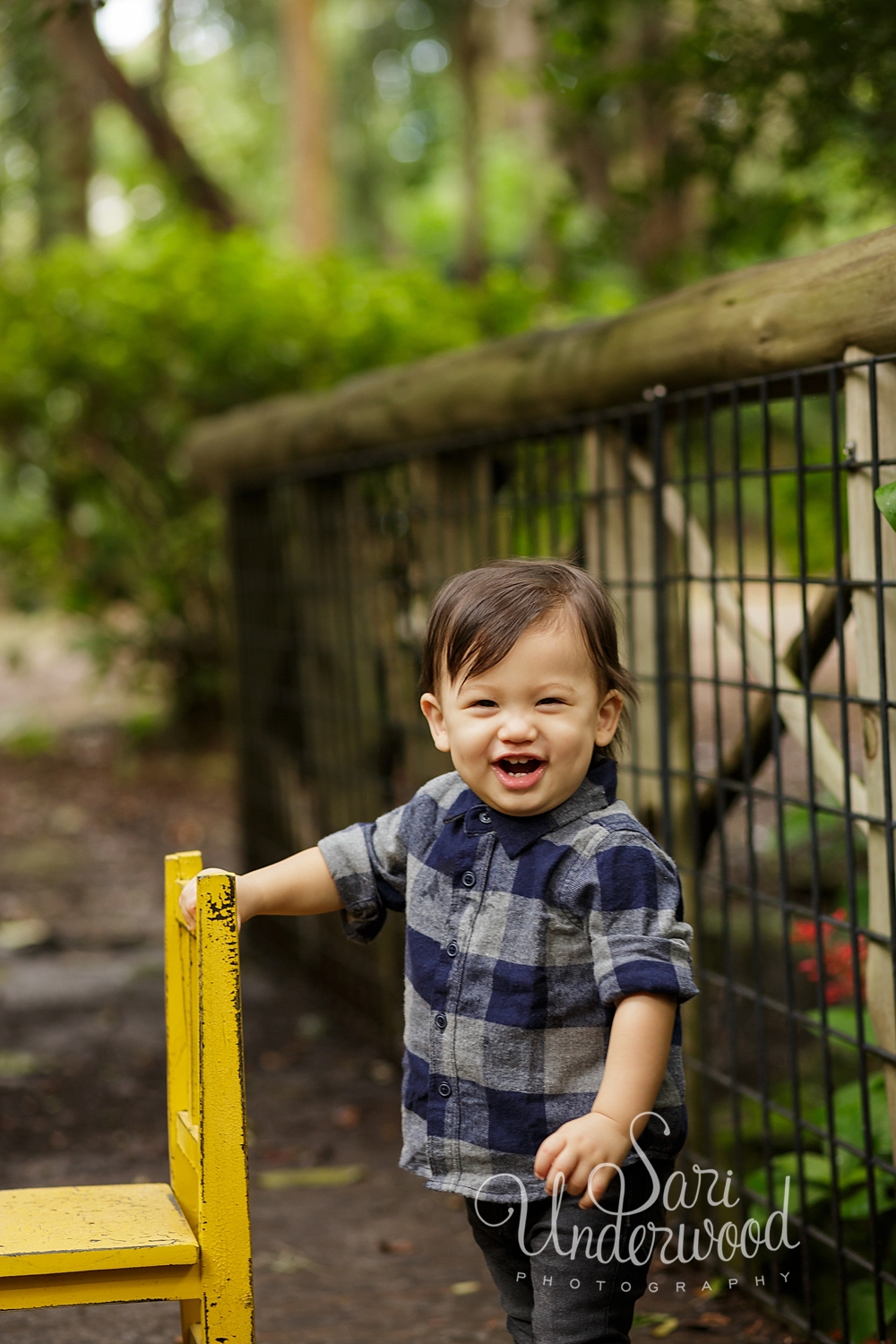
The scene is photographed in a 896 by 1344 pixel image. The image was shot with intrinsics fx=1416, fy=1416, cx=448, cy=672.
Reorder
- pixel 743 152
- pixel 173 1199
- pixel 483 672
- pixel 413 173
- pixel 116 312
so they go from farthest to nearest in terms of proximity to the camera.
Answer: pixel 413 173 < pixel 116 312 < pixel 743 152 < pixel 173 1199 < pixel 483 672

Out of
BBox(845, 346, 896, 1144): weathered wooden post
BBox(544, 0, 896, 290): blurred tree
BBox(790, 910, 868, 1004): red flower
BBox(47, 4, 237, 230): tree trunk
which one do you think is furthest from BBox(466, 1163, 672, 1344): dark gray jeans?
BBox(47, 4, 237, 230): tree trunk

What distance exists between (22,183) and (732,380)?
11.8 meters

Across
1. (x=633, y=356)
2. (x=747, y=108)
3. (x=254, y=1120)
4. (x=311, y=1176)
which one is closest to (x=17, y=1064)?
(x=254, y=1120)

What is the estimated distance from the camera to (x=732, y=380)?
263 cm

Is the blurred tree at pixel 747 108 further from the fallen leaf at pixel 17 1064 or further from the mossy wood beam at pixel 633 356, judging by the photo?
the fallen leaf at pixel 17 1064

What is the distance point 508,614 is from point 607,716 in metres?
0.20

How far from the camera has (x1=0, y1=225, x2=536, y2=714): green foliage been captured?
321 inches

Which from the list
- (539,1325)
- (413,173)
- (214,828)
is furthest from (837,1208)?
(413,173)

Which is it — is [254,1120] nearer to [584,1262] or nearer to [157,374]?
[584,1262]

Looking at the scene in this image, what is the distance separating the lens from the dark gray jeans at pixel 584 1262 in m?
1.76

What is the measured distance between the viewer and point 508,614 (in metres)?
1.74

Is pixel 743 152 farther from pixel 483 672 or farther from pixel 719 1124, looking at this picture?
pixel 483 672

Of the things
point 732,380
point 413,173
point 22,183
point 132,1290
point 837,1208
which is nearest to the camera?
point 132,1290

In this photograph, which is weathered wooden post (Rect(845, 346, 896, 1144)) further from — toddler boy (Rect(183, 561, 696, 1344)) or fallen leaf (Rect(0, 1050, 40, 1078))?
fallen leaf (Rect(0, 1050, 40, 1078))
